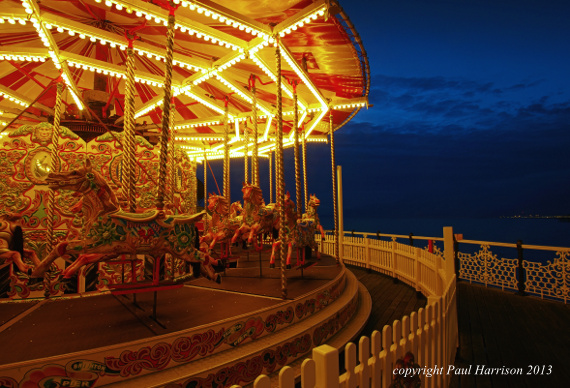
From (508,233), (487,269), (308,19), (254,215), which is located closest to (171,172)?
(254,215)

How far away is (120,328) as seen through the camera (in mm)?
2859

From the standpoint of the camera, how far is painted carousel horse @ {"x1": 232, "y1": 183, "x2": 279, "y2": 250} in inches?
222

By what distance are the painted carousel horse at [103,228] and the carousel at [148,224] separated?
13mm

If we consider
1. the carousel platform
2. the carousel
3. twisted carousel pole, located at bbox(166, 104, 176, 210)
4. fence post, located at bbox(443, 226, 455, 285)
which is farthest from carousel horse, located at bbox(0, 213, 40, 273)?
fence post, located at bbox(443, 226, 455, 285)

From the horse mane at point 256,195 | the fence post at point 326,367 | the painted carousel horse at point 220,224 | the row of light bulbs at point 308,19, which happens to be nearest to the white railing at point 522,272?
the horse mane at point 256,195

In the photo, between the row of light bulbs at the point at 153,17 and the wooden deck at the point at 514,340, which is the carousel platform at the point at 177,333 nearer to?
the wooden deck at the point at 514,340

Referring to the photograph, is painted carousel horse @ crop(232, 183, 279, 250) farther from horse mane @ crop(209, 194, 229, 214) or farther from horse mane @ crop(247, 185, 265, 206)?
horse mane @ crop(209, 194, 229, 214)

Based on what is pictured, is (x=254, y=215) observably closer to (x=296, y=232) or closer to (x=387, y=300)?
(x=296, y=232)

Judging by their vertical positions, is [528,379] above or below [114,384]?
below

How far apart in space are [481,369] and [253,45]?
548 cm

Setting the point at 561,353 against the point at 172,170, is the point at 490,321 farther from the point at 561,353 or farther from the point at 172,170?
the point at 172,170

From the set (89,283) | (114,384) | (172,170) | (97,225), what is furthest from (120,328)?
(172,170)

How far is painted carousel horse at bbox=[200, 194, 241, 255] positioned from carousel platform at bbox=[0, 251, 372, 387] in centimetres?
168

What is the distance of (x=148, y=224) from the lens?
10.4 feet
